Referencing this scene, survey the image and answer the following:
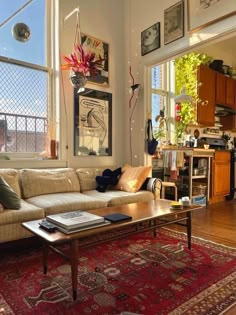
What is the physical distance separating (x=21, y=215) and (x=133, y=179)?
1534 millimetres

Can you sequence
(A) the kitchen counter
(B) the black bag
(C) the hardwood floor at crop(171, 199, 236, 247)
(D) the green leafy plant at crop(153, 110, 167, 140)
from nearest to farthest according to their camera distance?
(C) the hardwood floor at crop(171, 199, 236, 247) < (B) the black bag < (A) the kitchen counter < (D) the green leafy plant at crop(153, 110, 167, 140)

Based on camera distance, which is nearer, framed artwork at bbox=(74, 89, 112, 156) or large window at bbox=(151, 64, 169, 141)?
framed artwork at bbox=(74, 89, 112, 156)

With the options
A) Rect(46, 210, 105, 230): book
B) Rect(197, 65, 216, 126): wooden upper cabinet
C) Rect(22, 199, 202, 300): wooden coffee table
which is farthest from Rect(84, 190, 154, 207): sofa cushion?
Rect(197, 65, 216, 126): wooden upper cabinet

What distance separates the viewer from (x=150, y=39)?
3801 millimetres

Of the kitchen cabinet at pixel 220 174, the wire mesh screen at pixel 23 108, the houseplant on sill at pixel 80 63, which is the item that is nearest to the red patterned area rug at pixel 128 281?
the wire mesh screen at pixel 23 108

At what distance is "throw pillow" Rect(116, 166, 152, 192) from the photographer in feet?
10.8

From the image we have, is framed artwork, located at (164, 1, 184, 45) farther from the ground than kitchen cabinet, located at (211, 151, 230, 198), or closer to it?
farther from the ground

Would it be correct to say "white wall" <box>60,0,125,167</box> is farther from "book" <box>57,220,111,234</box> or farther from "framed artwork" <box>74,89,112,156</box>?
"book" <box>57,220,111,234</box>

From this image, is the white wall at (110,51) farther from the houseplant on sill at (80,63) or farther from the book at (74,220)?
the book at (74,220)

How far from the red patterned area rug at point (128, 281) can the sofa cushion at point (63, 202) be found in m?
0.43

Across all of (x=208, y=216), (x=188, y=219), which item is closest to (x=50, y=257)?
(x=188, y=219)

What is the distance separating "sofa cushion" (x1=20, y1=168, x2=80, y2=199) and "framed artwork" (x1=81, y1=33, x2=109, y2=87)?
1509 millimetres

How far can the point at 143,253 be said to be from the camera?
233 cm

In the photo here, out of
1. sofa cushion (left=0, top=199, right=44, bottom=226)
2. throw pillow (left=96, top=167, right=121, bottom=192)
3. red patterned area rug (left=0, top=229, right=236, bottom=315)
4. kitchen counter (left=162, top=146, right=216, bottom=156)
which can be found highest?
kitchen counter (left=162, top=146, right=216, bottom=156)
